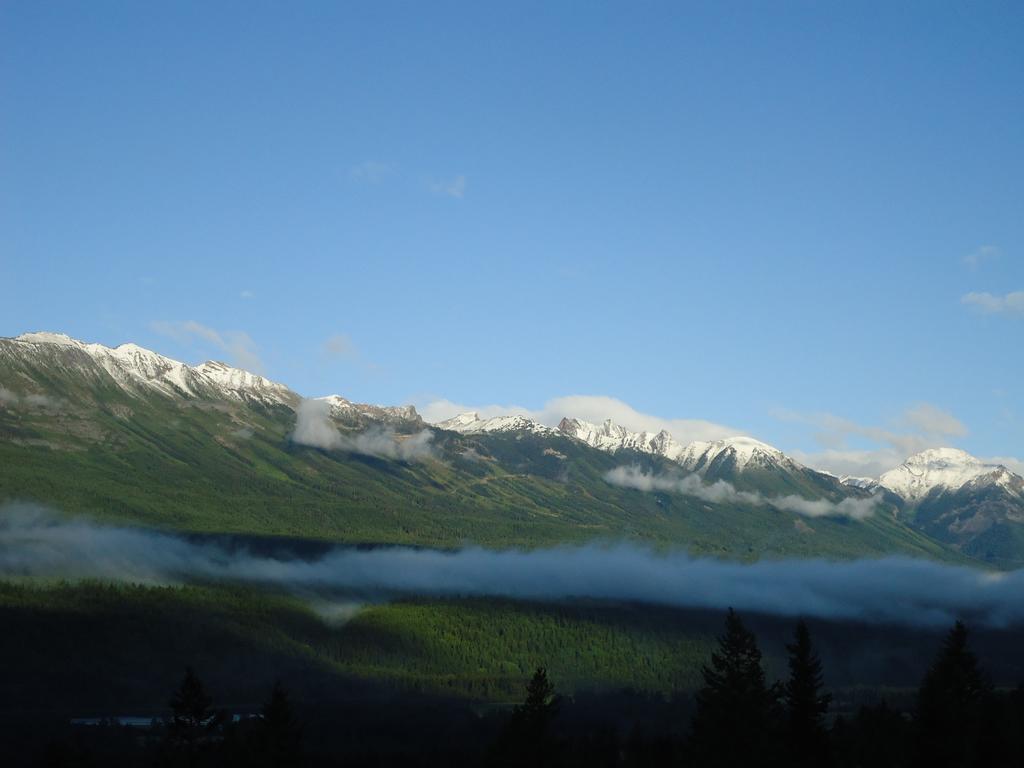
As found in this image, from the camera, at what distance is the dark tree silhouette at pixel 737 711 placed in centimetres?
6388

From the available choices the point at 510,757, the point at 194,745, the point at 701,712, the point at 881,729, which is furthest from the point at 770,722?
the point at 881,729

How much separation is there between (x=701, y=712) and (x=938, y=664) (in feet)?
50.7

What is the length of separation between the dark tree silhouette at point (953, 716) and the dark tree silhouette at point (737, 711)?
8334 mm

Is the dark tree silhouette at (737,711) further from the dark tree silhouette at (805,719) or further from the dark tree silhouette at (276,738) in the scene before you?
the dark tree silhouette at (276,738)

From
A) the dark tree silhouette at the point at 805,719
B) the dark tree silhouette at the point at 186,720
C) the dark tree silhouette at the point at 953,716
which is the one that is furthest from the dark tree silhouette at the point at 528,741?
the dark tree silhouette at the point at 953,716

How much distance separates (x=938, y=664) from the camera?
71125 mm

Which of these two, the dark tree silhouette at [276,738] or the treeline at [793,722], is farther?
the dark tree silhouette at [276,738]

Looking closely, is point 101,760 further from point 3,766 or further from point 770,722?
point 770,722

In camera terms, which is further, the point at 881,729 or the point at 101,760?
the point at 101,760

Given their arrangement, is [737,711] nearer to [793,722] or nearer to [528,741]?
[793,722]

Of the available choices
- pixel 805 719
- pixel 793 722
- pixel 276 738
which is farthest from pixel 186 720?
pixel 805 719

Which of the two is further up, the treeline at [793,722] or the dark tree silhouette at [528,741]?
the treeline at [793,722]

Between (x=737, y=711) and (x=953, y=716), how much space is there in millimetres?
11539

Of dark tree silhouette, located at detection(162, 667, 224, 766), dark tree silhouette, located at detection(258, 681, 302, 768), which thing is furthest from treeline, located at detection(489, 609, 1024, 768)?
dark tree silhouette, located at detection(162, 667, 224, 766)
